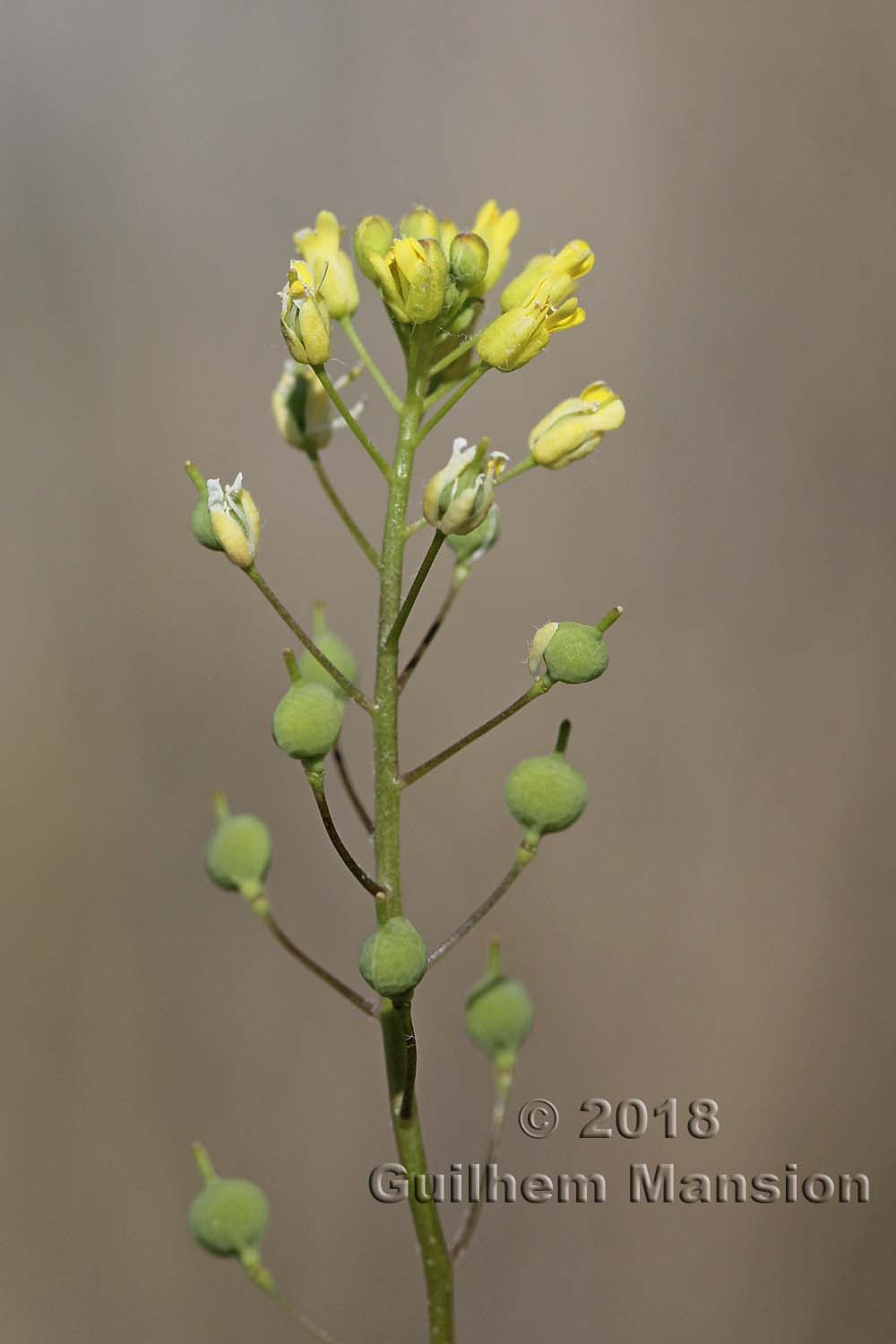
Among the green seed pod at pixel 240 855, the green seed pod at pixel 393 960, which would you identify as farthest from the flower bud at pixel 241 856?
the green seed pod at pixel 393 960

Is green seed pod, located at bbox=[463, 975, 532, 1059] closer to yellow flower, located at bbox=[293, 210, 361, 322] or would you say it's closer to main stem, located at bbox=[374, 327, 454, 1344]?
main stem, located at bbox=[374, 327, 454, 1344]

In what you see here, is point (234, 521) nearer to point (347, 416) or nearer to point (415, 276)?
point (347, 416)

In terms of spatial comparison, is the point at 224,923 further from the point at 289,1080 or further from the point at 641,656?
the point at 641,656

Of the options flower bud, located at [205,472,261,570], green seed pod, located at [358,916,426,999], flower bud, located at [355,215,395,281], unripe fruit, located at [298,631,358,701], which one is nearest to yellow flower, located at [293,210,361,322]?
flower bud, located at [355,215,395,281]

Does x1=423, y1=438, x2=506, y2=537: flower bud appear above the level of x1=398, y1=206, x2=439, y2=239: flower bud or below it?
below

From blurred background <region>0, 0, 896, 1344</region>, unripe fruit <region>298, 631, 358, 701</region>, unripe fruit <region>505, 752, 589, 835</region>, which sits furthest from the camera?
blurred background <region>0, 0, 896, 1344</region>

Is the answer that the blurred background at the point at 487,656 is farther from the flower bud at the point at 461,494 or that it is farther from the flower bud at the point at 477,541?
the flower bud at the point at 461,494
